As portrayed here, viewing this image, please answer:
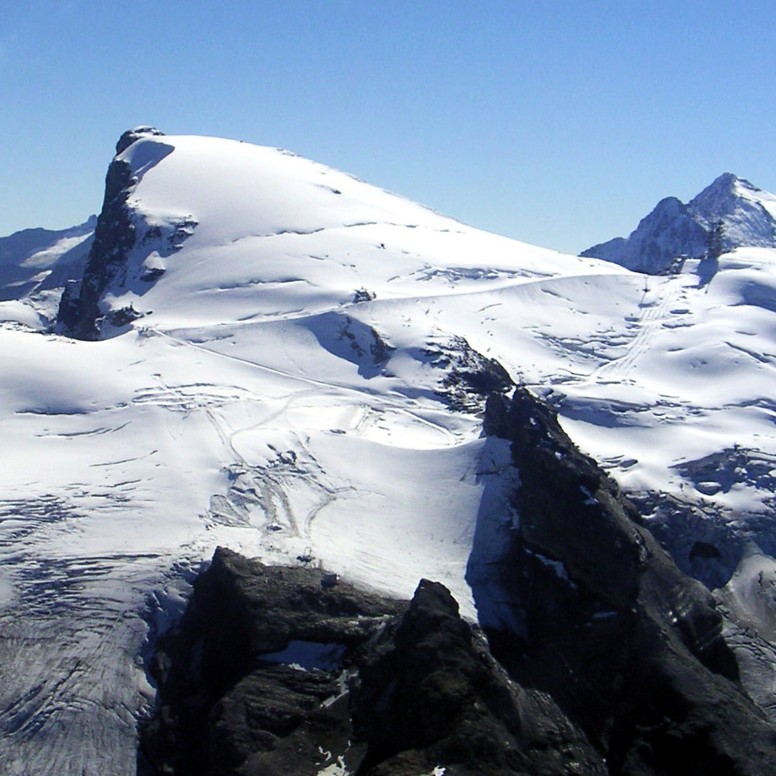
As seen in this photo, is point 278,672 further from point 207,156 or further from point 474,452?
point 207,156

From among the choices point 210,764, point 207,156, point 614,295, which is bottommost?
point 210,764

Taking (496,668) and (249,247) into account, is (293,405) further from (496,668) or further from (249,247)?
(249,247)

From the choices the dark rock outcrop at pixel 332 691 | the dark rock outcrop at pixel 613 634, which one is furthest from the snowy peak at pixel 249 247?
the dark rock outcrop at pixel 332 691

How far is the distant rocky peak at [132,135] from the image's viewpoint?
146000 mm

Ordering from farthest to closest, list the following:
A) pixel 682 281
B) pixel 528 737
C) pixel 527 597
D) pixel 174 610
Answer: pixel 682 281 < pixel 527 597 < pixel 174 610 < pixel 528 737

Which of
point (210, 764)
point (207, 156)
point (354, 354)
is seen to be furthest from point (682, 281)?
point (210, 764)

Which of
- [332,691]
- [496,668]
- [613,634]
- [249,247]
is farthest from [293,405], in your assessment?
[249,247]

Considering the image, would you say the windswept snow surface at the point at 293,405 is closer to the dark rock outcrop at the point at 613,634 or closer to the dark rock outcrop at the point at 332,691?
the dark rock outcrop at the point at 332,691

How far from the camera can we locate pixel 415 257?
380ft

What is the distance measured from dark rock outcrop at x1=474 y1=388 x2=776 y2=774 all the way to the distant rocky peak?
96.0 metres

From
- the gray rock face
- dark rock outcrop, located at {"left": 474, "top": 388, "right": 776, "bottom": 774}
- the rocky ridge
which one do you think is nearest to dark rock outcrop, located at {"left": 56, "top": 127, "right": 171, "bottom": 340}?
the gray rock face

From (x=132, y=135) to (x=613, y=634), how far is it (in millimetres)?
112450

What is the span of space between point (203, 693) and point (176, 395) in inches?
1167

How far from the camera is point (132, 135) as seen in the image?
14725cm
